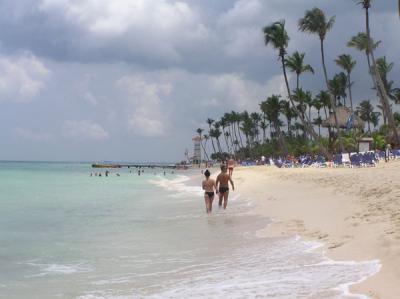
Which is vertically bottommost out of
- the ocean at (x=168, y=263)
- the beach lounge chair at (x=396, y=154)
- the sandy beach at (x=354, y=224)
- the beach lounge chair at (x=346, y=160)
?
the ocean at (x=168, y=263)

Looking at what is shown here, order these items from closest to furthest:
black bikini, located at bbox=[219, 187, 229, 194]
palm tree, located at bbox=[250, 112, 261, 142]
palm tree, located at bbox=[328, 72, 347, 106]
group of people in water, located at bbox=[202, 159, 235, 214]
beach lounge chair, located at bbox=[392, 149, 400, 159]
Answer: group of people in water, located at bbox=[202, 159, 235, 214]
black bikini, located at bbox=[219, 187, 229, 194]
beach lounge chair, located at bbox=[392, 149, 400, 159]
palm tree, located at bbox=[328, 72, 347, 106]
palm tree, located at bbox=[250, 112, 261, 142]

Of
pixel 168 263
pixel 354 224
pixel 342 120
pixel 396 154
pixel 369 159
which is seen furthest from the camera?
pixel 342 120

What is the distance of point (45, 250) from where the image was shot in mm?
9633

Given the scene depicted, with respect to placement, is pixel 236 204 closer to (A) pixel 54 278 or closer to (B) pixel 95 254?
(B) pixel 95 254

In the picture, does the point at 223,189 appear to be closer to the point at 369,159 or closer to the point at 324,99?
the point at 369,159

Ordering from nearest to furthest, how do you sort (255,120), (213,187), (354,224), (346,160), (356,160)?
(354,224) → (213,187) → (356,160) → (346,160) → (255,120)

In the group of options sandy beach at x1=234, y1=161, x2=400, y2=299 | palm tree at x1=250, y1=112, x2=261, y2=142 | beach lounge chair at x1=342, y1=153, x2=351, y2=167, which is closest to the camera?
sandy beach at x1=234, y1=161, x2=400, y2=299

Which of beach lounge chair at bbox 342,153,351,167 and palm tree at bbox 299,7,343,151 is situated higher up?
palm tree at bbox 299,7,343,151

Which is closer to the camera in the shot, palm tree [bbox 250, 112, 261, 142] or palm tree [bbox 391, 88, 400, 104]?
palm tree [bbox 391, 88, 400, 104]

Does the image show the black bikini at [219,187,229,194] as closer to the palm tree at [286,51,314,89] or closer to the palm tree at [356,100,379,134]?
the palm tree at [286,51,314,89]

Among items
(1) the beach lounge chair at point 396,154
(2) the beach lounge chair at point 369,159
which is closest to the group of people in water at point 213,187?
(2) the beach lounge chair at point 369,159

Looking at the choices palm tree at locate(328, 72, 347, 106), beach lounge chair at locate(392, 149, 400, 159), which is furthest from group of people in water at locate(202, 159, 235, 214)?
palm tree at locate(328, 72, 347, 106)

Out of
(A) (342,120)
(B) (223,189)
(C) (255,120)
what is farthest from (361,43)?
(C) (255,120)

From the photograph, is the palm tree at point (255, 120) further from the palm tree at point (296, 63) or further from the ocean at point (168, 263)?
the ocean at point (168, 263)
